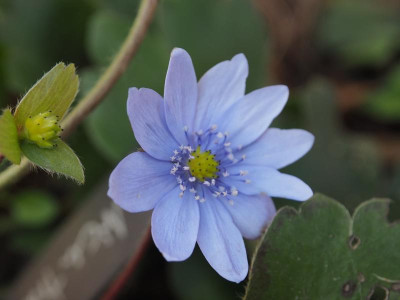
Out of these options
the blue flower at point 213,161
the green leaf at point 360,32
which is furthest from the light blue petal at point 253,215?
the green leaf at point 360,32

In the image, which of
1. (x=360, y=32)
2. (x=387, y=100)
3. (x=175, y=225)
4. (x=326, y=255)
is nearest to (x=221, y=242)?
(x=175, y=225)

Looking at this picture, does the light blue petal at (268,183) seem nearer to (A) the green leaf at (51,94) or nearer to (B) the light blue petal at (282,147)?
(B) the light blue petal at (282,147)

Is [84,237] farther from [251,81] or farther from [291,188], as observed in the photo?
[251,81]

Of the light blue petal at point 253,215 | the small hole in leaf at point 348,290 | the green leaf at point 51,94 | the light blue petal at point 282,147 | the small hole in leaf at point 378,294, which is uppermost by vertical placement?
the green leaf at point 51,94

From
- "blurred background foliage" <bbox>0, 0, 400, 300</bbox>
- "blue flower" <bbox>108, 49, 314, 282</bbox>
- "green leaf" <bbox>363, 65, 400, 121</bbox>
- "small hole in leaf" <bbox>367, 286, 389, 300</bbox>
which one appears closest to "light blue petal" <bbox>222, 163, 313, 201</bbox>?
"blue flower" <bbox>108, 49, 314, 282</bbox>

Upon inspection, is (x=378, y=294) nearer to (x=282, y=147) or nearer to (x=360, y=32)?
(x=282, y=147)

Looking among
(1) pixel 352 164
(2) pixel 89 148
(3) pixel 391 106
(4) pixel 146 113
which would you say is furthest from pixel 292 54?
(4) pixel 146 113

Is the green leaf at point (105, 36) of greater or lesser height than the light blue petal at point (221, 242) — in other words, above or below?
above

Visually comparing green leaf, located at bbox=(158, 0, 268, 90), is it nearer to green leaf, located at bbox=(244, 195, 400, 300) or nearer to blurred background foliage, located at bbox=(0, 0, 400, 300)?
blurred background foliage, located at bbox=(0, 0, 400, 300)
